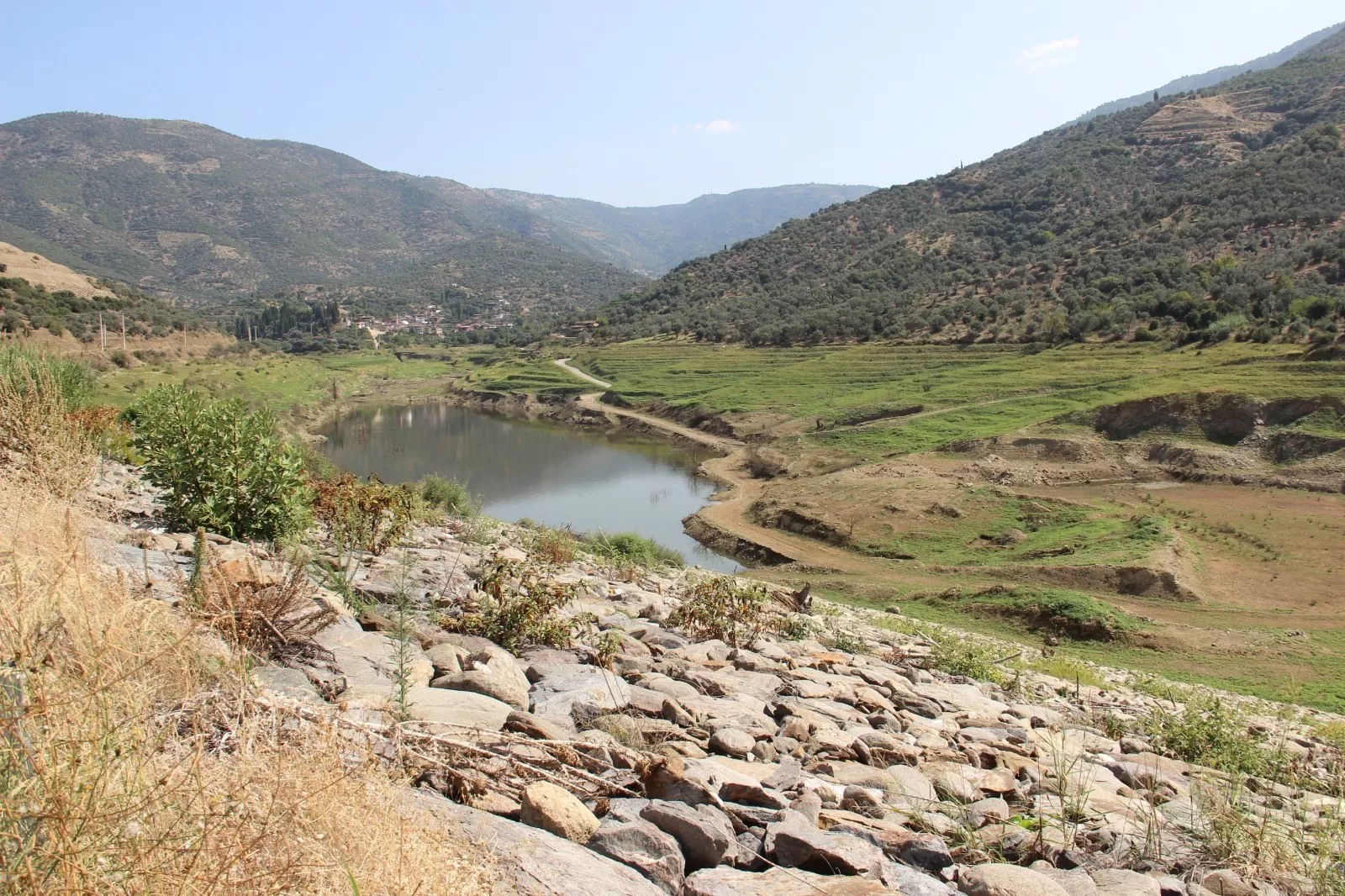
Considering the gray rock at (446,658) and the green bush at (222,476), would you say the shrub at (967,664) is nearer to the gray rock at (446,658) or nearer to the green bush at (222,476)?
the gray rock at (446,658)

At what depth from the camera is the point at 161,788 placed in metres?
2.55

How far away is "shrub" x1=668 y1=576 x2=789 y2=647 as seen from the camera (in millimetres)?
9664

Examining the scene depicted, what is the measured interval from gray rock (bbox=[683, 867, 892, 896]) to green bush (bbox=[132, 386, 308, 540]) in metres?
6.73

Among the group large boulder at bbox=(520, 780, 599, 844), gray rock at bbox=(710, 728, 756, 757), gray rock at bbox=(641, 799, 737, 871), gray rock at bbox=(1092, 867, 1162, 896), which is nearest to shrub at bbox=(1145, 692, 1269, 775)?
gray rock at bbox=(1092, 867, 1162, 896)

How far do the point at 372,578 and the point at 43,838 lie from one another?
6.45 metres

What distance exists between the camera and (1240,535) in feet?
88.8

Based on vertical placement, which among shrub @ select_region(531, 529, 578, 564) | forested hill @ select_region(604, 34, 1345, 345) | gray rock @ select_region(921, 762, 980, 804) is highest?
forested hill @ select_region(604, 34, 1345, 345)

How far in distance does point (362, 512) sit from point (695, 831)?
7.84 m

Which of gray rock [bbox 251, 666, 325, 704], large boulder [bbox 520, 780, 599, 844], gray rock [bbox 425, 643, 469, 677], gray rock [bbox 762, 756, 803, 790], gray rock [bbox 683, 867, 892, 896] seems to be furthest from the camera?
gray rock [bbox 425, 643, 469, 677]

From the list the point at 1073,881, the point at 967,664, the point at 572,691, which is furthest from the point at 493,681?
the point at 967,664

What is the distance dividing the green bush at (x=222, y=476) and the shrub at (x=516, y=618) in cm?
252

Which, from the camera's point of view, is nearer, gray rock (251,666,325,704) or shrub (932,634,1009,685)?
gray rock (251,666,325,704)

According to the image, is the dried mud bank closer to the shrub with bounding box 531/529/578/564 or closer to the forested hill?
the shrub with bounding box 531/529/578/564

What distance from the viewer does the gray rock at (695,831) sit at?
3734 millimetres
